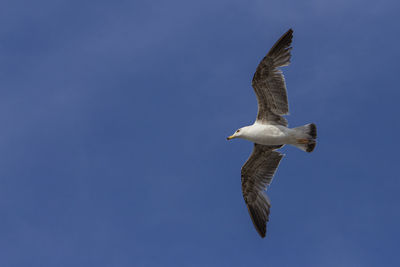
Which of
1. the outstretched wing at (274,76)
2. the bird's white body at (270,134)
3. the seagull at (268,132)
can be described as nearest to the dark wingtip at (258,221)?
the seagull at (268,132)

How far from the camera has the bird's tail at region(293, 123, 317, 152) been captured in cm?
1938

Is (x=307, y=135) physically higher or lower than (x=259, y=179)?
lower

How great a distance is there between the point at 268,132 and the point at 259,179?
7.29ft

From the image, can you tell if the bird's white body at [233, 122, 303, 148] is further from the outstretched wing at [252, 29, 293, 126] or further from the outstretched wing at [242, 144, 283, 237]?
the outstretched wing at [242, 144, 283, 237]

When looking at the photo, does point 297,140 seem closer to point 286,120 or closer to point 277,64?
point 286,120

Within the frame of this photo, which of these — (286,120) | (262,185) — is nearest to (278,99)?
(286,120)

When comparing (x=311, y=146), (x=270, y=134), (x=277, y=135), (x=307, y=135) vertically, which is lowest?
(x=311, y=146)

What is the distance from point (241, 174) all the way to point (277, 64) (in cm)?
421

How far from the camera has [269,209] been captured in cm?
2091

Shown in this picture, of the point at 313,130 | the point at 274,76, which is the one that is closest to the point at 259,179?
the point at 313,130

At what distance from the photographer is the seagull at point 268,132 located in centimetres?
1912

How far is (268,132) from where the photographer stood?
770 inches

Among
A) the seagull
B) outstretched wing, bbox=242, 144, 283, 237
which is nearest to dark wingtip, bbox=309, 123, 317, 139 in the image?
the seagull

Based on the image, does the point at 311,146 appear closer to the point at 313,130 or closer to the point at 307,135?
the point at 307,135
